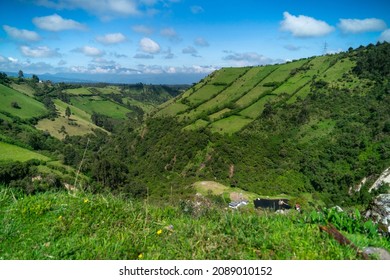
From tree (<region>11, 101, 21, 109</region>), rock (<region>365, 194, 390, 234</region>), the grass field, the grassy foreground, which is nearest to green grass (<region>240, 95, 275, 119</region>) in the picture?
the grass field

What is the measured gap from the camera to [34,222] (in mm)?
4363

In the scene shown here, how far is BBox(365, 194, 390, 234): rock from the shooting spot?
16.8ft

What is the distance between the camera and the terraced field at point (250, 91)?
347ft

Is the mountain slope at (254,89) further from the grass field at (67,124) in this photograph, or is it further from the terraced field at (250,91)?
the grass field at (67,124)

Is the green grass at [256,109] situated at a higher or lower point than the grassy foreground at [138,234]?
higher

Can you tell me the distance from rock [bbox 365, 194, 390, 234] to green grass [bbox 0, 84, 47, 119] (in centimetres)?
13999

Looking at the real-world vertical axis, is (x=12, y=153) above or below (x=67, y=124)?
below

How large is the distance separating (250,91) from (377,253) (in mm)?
121947

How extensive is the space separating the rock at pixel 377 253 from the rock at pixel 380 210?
1.15 metres

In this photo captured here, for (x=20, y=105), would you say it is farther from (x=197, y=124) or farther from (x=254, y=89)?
(x=254, y=89)

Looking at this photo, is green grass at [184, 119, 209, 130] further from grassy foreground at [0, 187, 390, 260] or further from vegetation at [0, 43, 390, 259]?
grassy foreground at [0, 187, 390, 260]

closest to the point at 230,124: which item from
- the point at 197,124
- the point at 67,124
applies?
the point at 197,124

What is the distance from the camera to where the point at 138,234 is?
13.9 feet

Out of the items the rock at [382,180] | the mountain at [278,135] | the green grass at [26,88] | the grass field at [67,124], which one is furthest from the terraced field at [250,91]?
the green grass at [26,88]
